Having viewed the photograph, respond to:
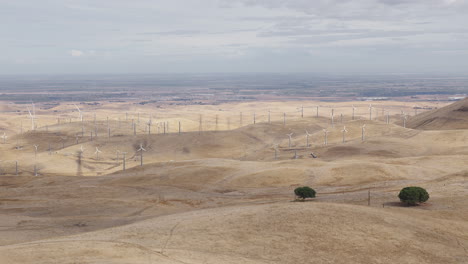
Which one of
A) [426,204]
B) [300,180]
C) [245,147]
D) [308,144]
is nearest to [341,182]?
[300,180]

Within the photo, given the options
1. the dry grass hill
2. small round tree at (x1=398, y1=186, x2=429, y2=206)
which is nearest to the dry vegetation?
small round tree at (x1=398, y1=186, x2=429, y2=206)

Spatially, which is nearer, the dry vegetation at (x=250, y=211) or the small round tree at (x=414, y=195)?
the dry vegetation at (x=250, y=211)

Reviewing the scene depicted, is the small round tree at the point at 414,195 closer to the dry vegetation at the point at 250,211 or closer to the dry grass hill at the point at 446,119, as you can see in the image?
the dry vegetation at the point at 250,211

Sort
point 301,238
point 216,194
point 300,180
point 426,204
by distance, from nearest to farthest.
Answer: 1. point 301,238
2. point 426,204
3. point 216,194
4. point 300,180

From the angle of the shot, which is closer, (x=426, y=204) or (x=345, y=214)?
(x=345, y=214)

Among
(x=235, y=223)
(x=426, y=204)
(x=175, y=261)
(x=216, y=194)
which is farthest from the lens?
(x=216, y=194)

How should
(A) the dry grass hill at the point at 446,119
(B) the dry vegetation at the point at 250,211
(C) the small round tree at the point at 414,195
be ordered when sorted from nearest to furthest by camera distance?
(B) the dry vegetation at the point at 250,211, (C) the small round tree at the point at 414,195, (A) the dry grass hill at the point at 446,119

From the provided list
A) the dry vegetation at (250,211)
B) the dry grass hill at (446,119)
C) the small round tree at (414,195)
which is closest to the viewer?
the dry vegetation at (250,211)

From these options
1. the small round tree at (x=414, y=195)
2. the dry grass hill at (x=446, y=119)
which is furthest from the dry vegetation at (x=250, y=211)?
the dry grass hill at (x=446, y=119)

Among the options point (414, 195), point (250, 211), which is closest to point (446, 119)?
point (414, 195)

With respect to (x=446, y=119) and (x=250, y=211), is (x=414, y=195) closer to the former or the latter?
(x=250, y=211)

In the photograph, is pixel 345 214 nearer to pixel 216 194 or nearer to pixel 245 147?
pixel 216 194
